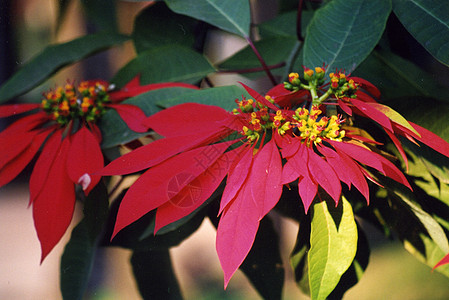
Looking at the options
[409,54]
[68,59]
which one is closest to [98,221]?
[68,59]

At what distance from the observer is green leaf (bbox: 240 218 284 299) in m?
0.29

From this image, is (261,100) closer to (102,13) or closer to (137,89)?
(137,89)

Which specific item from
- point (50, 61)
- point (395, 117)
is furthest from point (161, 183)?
point (50, 61)

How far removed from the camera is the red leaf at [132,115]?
0.95 feet

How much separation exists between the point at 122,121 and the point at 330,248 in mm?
168

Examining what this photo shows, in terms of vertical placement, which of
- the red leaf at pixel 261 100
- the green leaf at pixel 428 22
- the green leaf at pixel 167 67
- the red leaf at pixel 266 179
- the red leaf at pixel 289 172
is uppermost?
the green leaf at pixel 428 22

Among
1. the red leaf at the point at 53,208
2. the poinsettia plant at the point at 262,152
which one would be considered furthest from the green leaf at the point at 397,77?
the red leaf at the point at 53,208

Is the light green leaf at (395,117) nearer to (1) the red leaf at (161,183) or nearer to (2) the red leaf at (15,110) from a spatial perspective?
(1) the red leaf at (161,183)

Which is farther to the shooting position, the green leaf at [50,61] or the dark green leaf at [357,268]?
the green leaf at [50,61]

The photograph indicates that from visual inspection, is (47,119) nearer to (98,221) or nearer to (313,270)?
(98,221)

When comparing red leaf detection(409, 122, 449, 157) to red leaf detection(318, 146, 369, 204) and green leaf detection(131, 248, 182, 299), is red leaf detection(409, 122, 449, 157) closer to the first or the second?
red leaf detection(318, 146, 369, 204)

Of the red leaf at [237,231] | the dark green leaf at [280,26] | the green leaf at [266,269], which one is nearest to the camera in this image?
the red leaf at [237,231]

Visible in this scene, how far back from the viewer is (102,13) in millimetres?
489

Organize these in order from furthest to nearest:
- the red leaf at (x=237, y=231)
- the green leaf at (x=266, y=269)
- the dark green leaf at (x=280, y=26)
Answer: the dark green leaf at (x=280, y=26), the green leaf at (x=266, y=269), the red leaf at (x=237, y=231)
